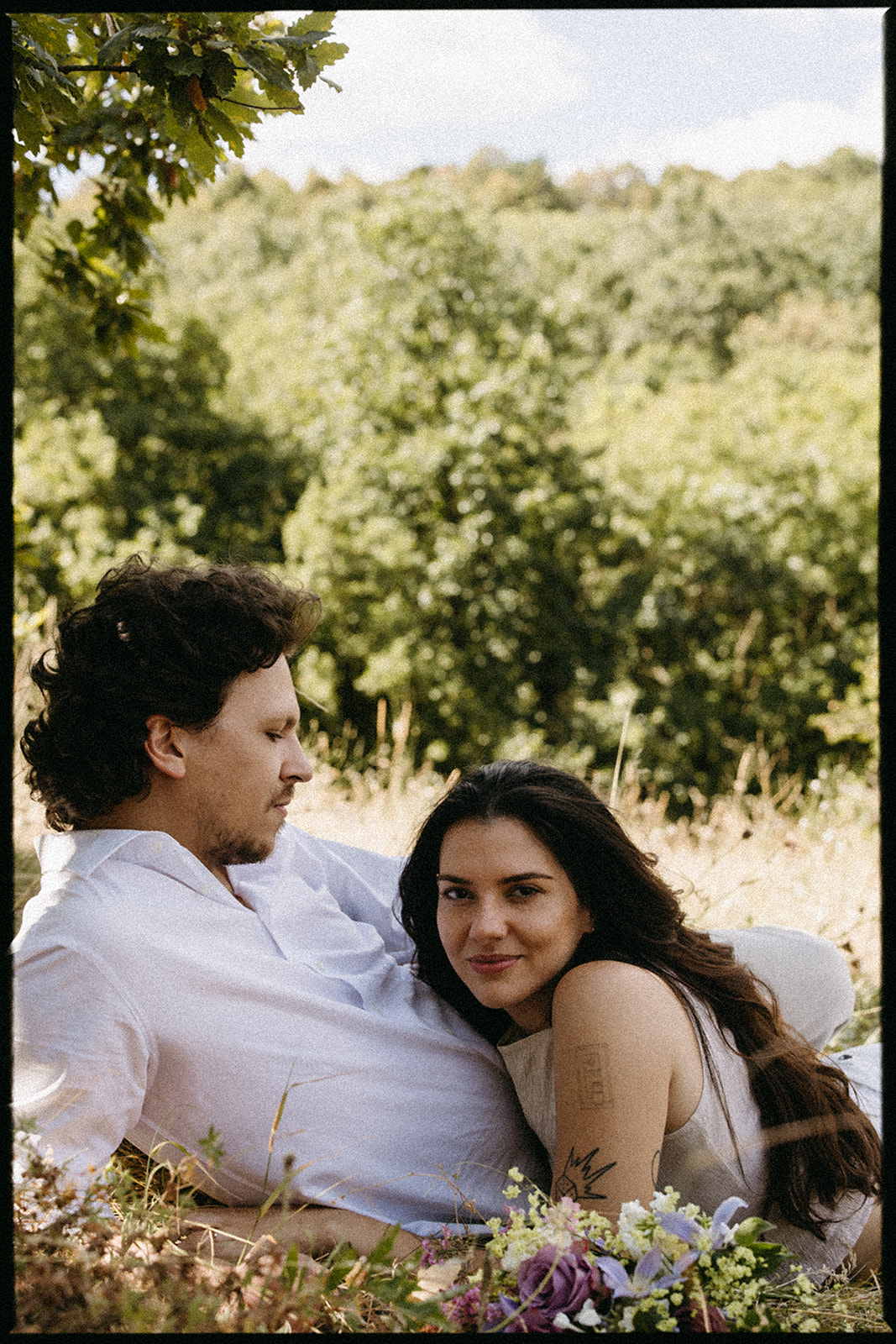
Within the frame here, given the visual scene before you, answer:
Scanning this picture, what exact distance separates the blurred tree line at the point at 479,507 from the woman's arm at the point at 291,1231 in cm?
707

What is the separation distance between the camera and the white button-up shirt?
1.81 metres

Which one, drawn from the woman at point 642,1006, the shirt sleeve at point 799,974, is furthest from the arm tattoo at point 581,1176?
the shirt sleeve at point 799,974

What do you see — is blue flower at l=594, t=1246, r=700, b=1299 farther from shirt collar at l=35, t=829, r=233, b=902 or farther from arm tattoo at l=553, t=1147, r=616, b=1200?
shirt collar at l=35, t=829, r=233, b=902

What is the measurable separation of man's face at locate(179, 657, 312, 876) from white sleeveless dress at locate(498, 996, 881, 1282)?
70cm

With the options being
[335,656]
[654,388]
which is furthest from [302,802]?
[654,388]

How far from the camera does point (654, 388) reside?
57.6 ft

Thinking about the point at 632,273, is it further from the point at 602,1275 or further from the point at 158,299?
the point at 602,1275

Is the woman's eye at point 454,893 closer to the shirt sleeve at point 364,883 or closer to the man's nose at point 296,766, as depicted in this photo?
the man's nose at point 296,766

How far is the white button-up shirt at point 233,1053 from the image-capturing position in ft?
5.94

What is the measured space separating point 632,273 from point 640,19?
23503 mm

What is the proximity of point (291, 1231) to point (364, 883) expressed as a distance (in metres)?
1.01

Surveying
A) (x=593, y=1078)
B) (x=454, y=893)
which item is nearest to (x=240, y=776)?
(x=454, y=893)

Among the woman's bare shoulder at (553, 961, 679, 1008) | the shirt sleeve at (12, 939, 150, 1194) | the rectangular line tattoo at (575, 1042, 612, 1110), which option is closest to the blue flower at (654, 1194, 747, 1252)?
the rectangular line tattoo at (575, 1042, 612, 1110)

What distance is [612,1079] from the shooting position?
1676 millimetres
